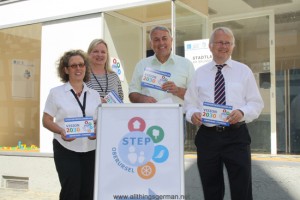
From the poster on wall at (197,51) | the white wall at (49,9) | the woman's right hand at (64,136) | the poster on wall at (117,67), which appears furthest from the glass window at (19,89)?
the woman's right hand at (64,136)

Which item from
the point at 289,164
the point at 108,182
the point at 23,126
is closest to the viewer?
the point at 108,182

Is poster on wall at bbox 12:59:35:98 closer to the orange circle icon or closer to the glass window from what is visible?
the glass window

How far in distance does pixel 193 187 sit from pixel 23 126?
432 cm

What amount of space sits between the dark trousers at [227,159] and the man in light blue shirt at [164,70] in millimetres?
579

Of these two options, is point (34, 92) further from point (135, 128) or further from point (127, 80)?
point (135, 128)

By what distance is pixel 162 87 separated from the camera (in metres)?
3.88

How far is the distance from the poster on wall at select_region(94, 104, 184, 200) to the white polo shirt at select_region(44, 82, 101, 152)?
368 millimetres

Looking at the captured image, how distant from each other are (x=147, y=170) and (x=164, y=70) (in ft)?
3.71

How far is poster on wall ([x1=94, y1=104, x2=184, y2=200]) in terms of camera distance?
3.42m

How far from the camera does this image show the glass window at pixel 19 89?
8219mm

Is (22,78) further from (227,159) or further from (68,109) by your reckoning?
(227,159)

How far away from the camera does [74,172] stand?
377 centimetres

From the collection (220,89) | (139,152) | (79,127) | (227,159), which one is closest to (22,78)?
(79,127)

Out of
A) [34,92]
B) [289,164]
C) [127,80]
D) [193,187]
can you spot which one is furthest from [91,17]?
[289,164]
